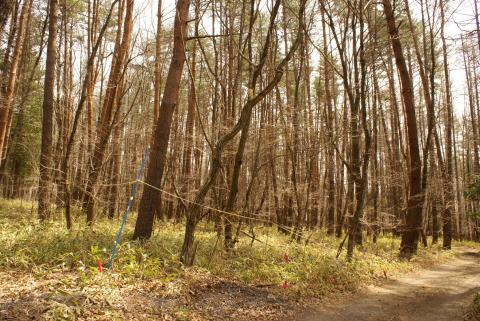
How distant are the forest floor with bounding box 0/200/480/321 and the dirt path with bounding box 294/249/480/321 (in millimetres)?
21

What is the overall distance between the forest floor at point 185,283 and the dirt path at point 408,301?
0.07ft

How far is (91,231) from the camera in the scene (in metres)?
7.50

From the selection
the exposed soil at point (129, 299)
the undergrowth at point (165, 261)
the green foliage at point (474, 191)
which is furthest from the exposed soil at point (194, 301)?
the green foliage at point (474, 191)

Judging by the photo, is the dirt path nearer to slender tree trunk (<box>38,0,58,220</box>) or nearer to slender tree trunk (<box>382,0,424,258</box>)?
slender tree trunk (<box>382,0,424,258</box>)

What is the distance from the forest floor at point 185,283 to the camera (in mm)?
4023

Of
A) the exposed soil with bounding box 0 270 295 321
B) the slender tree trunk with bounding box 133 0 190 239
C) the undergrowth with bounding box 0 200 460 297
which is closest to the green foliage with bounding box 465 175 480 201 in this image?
the undergrowth with bounding box 0 200 460 297

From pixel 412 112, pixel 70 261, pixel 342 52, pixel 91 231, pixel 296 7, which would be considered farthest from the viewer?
pixel 296 7

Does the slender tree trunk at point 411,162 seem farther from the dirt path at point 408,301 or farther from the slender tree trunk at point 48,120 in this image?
the slender tree trunk at point 48,120

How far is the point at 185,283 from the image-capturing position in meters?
5.21

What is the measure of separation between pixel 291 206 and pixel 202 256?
8.38 m

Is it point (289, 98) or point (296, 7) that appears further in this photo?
point (289, 98)

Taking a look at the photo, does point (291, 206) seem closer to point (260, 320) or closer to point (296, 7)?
point (296, 7)

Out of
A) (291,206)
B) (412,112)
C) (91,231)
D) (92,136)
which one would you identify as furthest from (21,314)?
(291,206)

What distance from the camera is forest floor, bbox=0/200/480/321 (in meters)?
4.02
